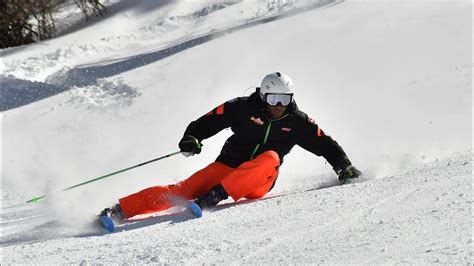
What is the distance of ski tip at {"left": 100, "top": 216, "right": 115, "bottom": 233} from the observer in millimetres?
5234

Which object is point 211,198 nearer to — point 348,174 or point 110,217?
point 110,217

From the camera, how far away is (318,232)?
166 inches

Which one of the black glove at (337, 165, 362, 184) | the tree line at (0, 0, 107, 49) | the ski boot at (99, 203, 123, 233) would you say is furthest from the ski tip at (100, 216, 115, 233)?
the tree line at (0, 0, 107, 49)

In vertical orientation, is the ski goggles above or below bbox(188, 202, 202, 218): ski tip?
above

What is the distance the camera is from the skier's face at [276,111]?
6.22m

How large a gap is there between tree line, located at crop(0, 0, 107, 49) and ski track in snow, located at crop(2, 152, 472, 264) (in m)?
10.5

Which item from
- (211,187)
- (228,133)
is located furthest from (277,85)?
(228,133)

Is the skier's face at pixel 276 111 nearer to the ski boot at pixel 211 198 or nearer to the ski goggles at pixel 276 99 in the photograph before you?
the ski goggles at pixel 276 99

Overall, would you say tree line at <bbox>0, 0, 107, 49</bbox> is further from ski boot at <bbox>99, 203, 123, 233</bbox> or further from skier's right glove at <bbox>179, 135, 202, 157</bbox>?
ski boot at <bbox>99, 203, 123, 233</bbox>

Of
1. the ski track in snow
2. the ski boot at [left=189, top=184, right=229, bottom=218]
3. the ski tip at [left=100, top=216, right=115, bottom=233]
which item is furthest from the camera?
the ski boot at [left=189, top=184, right=229, bottom=218]

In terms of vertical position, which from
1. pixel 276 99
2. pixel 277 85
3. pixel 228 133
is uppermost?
pixel 277 85

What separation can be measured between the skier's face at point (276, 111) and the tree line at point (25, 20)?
10.1 metres

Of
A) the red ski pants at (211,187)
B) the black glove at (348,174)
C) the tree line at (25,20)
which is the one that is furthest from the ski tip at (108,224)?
the tree line at (25,20)

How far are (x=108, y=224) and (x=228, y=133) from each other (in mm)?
4007
